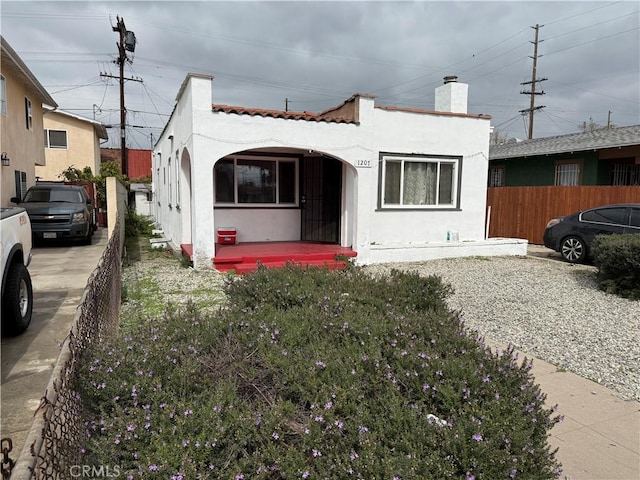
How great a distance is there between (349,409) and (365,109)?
903 centimetres

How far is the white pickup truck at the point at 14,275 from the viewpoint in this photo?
486 cm

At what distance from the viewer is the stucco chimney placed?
12.7m

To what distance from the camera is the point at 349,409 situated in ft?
7.64

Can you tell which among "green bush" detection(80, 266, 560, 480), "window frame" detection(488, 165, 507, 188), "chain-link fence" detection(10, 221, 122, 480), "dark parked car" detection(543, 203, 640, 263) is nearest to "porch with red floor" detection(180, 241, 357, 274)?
"green bush" detection(80, 266, 560, 480)

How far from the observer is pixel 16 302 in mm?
5000

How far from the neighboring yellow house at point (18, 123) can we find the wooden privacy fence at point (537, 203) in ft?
53.2

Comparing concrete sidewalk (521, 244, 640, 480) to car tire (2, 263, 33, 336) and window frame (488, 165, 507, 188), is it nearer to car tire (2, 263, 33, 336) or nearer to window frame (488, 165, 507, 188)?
car tire (2, 263, 33, 336)

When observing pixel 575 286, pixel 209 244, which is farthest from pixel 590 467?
pixel 209 244

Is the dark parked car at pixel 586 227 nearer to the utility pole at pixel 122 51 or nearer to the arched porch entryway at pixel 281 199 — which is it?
the arched porch entryway at pixel 281 199

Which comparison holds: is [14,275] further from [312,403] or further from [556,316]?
[556,316]

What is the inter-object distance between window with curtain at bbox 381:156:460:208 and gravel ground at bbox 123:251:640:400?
1.80m

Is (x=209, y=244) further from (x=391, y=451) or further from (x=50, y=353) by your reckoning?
(x=391, y=451)

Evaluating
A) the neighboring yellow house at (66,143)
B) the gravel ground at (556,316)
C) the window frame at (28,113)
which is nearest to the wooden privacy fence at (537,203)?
the gravel ground at (556,316)

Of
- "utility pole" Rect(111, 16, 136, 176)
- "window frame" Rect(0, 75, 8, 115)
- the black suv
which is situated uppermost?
"utility pole" Rect(111, 16, 136, 176)
